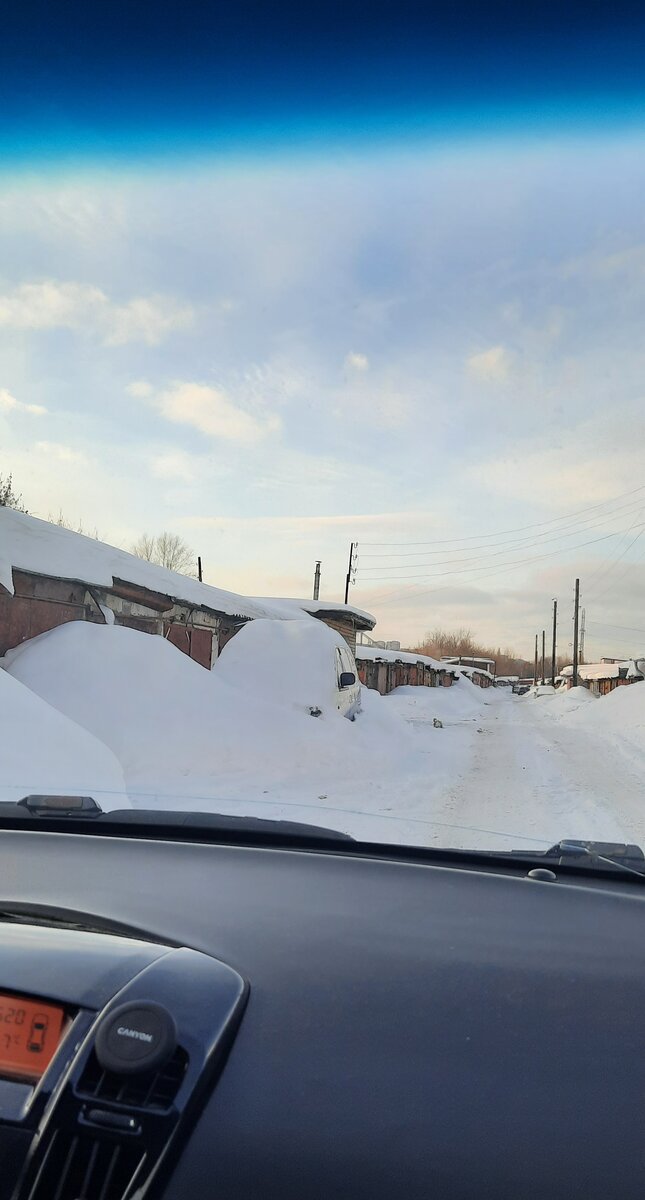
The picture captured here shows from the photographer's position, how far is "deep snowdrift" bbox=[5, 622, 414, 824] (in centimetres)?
776

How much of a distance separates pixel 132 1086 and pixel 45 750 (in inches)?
211

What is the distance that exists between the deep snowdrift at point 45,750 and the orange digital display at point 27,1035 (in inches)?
143

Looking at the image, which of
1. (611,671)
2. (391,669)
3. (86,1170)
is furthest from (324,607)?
(611,671)

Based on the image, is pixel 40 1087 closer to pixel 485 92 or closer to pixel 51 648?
pixel 485 92

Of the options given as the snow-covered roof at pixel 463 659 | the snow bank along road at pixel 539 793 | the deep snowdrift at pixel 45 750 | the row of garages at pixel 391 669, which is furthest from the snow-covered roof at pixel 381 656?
the snow-covered roof at pixel 463 659

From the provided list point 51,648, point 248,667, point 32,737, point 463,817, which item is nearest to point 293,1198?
point 463,817

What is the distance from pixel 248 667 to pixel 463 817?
6.00 m

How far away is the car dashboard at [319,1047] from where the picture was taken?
1.13 metres

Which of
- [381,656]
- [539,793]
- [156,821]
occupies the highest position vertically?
[381,656]

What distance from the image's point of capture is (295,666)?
38.2ft

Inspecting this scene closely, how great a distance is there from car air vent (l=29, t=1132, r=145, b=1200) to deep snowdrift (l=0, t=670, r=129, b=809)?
388 centimetres

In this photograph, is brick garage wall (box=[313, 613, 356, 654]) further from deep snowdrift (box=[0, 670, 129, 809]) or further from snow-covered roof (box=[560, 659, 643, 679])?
snow-covered roof (box=[560, 659, 643, 679])

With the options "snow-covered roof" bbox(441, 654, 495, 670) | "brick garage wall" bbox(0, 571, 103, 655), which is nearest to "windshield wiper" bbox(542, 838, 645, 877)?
"brick garage wall" bbox(0, 571, 103, 655)

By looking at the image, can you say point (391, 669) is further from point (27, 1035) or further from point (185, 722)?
point (27, 1035)
